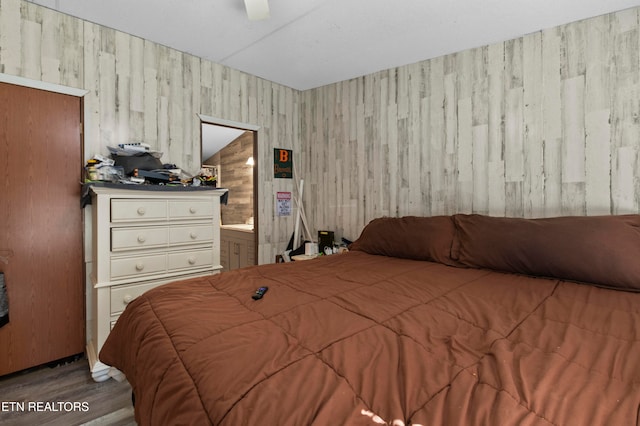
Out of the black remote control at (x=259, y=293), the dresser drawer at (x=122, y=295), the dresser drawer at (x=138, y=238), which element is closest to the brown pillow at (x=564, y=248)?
the black remote control at (x=259, y=293)

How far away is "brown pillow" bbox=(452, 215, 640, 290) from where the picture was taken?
57.0 inches

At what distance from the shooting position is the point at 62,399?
1737 mm

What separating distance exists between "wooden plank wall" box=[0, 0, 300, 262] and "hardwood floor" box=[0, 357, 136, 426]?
1.54 m

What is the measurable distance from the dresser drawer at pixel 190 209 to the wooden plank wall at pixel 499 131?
1.40 m

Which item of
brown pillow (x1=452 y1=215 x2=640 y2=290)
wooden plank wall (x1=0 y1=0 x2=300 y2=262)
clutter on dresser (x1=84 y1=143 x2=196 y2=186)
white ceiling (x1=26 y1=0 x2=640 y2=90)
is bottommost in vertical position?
brown pillow (x1=452 y1=215 x2=640 y2=290)

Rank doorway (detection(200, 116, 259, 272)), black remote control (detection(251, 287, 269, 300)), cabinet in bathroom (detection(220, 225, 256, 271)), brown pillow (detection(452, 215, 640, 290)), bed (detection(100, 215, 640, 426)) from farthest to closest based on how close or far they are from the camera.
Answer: doorway (detection(200, 116, 259, 272))
cabinet in bathroom (detection(220, 225, 256, 271))
brown pillow (detection(452, 215, 640, 290))
black remote control (detection(251, 287, 269, 300))
bed (detection(100, 215, 640, 426))

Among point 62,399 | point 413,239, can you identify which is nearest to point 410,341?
point 413,239

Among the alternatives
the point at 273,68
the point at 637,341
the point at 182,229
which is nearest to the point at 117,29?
the point at 273,68

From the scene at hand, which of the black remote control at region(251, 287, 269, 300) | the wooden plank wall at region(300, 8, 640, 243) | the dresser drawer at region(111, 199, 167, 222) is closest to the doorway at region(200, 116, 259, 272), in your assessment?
the wooden plank wall at region(300, 8, 640, 243)

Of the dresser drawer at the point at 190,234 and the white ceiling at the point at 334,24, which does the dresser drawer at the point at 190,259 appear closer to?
the dresser drawer at the point at 190,234

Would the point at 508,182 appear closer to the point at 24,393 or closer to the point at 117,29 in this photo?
the point at 117,29

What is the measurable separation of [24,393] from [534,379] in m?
2.57

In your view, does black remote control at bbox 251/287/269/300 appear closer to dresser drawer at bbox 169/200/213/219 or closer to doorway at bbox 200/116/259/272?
dresser drawer at bbox 169/200/213/219

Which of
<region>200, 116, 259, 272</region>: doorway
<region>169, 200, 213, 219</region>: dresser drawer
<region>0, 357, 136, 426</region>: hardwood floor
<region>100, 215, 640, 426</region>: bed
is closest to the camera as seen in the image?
<region>100, 215, 640, 426</region>: bed
